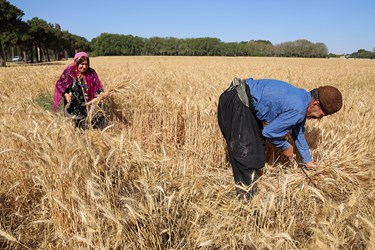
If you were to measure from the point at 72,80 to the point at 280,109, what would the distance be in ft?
10.7

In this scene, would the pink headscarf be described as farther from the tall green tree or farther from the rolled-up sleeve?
the tall green tree

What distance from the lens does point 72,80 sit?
4.48 meters

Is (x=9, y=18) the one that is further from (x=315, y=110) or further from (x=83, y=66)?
(x=315, y=110)

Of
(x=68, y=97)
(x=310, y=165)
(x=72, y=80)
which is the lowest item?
(x=310, y=165)

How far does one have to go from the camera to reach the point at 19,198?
8.17ft

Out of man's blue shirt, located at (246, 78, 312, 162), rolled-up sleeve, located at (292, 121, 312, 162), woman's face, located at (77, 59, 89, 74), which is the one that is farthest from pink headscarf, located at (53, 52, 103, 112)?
rolled-up sleeve, located at (292, 121, 312, 162)

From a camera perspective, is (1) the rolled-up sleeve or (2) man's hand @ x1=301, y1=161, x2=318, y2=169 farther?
(1) the rolled-up sleeve

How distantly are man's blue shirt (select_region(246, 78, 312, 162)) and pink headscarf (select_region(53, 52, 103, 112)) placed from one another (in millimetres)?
2754

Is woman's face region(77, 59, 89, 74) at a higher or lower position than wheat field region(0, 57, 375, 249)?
higher

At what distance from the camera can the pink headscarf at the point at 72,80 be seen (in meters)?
4.45

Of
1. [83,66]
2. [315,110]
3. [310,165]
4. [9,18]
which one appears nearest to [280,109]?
[315,110]

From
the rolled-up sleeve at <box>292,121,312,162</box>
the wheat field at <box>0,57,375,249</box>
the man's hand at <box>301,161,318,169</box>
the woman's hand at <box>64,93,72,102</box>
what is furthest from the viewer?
the woman's hand at <box>64,93,72,102</box>

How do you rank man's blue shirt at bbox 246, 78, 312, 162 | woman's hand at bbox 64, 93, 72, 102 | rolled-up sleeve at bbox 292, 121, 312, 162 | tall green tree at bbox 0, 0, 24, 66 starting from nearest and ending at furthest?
man's blue shirt at bbox 246, 78, 312, 162 → rolled-up sleeve at bbox 292, 121, 312, 162 → woman's hand at bbox 64, 93, 72, 102 → tall green tree at bbox 0, 0, 24, 66

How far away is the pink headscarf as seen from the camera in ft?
14.6
